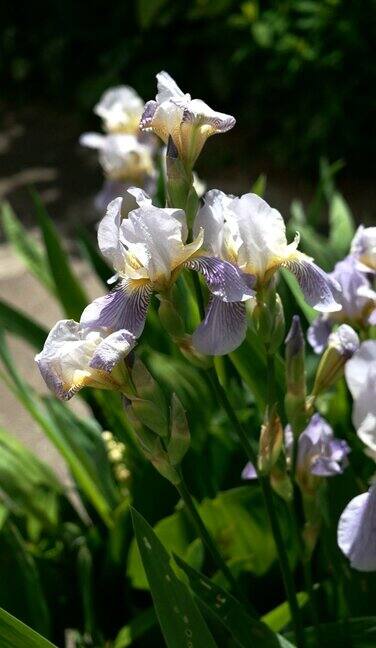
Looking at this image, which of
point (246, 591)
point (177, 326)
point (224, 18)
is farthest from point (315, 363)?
point (224, 18)


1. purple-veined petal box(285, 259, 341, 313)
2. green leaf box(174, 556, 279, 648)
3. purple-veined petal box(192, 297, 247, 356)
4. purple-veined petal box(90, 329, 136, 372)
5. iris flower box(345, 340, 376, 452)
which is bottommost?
green leaf box(174, 556, 279, 648)

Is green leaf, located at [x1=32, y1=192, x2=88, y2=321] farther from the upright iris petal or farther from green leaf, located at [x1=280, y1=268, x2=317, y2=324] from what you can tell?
the upright iris petal

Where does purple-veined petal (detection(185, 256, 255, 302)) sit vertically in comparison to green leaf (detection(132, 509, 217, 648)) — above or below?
above

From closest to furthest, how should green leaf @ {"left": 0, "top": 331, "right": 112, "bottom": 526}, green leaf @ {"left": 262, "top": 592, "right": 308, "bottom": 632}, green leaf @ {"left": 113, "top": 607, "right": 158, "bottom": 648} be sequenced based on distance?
Result: green leaf @ {"left": 262, "top": 592, "right": 308, "bottom": 632} < green leaf @ {"left": 113, "top": 607, "right": 158, "bottom": 648} < green leaf @ {"left": 0, "top": 331, "right": 112, "bottom": 526}

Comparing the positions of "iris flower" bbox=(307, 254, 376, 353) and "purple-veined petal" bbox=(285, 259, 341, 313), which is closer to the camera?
"purple-veined petal" bbox=(285, 259, 341, 313)

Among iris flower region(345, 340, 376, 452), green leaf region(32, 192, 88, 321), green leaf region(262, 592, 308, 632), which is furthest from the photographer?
green leaf region(32, 192, 88, 321)

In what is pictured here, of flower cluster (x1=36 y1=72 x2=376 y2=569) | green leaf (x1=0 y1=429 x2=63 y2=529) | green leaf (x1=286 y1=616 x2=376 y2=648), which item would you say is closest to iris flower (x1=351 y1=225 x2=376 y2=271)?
flower cluster (x1=36 y1=72 x2=376 y2=569)
